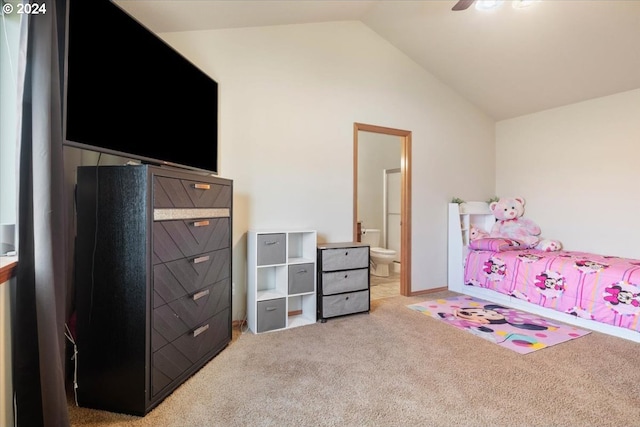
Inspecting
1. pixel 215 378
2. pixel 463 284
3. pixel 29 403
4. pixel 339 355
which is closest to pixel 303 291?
pixel 339 355

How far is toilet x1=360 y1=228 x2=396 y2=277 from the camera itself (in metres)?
4.59

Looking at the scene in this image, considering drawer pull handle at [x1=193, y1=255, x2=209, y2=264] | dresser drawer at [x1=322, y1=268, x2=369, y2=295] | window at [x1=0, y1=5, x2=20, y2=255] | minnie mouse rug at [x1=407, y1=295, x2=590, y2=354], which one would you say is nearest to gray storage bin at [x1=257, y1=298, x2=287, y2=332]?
dresser drawer at [x1=322, y1=268, x2=369, y2=295]

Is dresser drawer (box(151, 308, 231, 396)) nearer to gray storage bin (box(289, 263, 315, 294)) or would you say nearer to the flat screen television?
gray storage bin (box(289, 263, 315, 294))

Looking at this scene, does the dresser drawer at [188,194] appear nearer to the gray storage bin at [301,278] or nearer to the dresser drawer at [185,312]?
the dresser drawer at [185,312]

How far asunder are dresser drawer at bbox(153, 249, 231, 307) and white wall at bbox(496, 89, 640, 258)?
394 centimetres

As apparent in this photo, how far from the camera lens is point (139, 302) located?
159 cm

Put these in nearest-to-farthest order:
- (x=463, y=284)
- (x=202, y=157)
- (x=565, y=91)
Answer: (x=202, y=157)
(x=565, y=91)
(x=463, y=284)

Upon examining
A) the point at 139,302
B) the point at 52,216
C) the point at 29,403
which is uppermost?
the point at 52,216

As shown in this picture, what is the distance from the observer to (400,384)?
1.87 meters

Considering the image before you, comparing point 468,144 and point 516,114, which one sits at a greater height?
point 516,114

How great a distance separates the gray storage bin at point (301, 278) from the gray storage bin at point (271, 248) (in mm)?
150

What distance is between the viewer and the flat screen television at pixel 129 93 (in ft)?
4.93

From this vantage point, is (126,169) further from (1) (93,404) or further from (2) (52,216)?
(1) (93,404)

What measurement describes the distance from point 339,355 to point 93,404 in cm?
145
